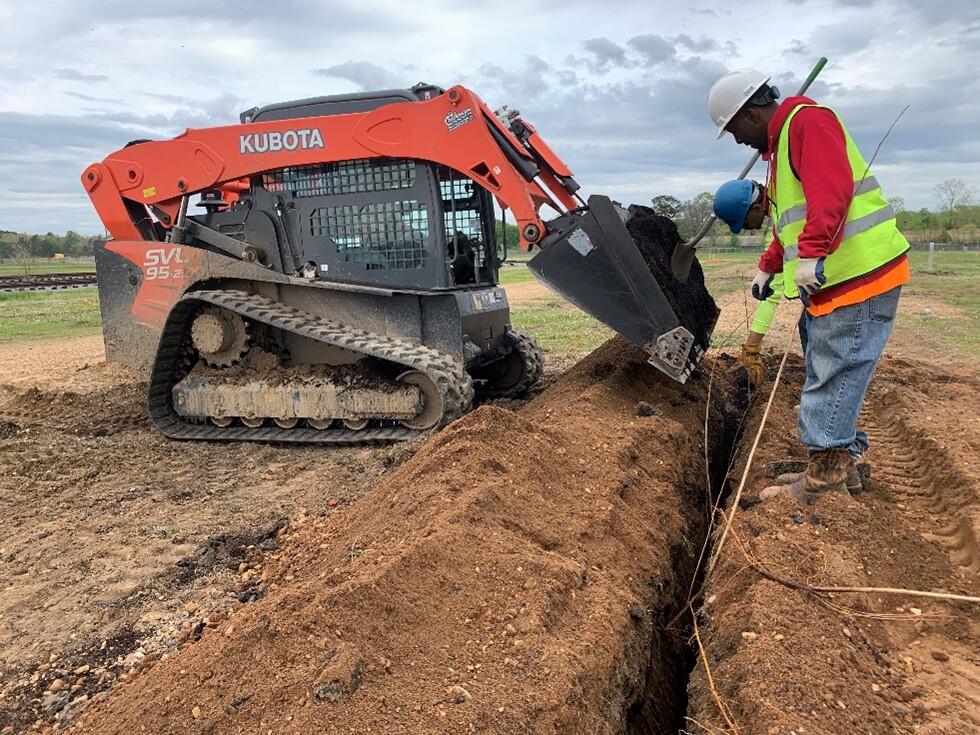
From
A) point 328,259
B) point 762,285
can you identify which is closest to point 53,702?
point 762,285

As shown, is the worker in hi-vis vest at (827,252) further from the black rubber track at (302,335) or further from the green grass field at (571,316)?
the green grass field at (571,316)

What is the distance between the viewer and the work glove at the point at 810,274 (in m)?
3.63

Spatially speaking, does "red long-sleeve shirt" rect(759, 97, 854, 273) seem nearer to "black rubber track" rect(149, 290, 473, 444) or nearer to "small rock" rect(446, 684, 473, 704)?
"small rock" rect(446, 684, 473, 704)

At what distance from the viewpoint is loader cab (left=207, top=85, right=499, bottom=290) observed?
267 inches

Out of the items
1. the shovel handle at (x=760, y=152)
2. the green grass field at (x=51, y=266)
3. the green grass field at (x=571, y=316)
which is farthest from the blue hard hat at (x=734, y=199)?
the green grass field at (x=51, y=266)

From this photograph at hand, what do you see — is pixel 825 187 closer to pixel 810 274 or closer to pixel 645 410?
pixel 810 274

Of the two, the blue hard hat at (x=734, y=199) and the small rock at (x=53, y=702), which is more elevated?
the blue hard hat at (x=734, y=199)

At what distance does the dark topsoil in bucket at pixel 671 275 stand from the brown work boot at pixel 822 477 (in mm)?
1909

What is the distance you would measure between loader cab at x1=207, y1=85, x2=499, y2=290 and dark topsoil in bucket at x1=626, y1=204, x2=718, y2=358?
1.62 m

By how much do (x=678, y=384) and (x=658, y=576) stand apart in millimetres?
3000

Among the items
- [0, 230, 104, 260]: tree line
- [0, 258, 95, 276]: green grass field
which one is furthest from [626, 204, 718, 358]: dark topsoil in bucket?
[0, 230, 104, 260]: tree line

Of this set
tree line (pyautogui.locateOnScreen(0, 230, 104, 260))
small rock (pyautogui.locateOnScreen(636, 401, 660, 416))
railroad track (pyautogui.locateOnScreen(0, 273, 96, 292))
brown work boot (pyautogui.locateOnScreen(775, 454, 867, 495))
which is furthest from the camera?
tree line (pyautogui.locateOnScreen(0, 230, 104, 260))

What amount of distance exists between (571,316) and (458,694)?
16.2 meters

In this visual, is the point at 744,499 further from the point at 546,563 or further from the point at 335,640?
the point at 335,640
